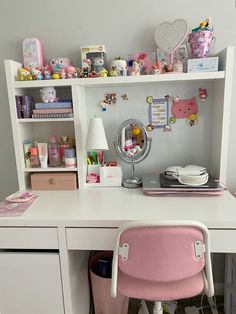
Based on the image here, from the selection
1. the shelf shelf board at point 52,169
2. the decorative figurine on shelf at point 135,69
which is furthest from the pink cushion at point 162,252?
the decorative figurine on shelf at point 135,69

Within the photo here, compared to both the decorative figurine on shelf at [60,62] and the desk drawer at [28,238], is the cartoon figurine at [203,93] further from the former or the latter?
the desk drawer at [28,238]

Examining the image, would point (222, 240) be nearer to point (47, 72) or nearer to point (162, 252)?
point (162, 252)

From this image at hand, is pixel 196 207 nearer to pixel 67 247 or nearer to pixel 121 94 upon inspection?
pixel 67 247

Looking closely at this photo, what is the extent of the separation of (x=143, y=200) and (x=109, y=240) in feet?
0.91

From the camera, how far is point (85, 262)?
1.38 metres

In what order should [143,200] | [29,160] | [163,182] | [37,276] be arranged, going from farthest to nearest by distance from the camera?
[29,160], [163,182], [143,200], [37,276]

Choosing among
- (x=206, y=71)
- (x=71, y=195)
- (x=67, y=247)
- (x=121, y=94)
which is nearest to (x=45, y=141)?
(x=71, y=195)

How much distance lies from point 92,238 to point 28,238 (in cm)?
29

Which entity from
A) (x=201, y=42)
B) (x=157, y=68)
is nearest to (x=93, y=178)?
A: (x=157, y=68)

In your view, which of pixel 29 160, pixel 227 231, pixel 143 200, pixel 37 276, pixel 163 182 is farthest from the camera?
pixel 29 160

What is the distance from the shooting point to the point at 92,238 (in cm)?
101

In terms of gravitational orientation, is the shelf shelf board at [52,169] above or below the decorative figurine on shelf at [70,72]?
below

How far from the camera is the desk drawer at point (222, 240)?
0.96m

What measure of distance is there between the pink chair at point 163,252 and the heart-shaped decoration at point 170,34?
95 centimetres
